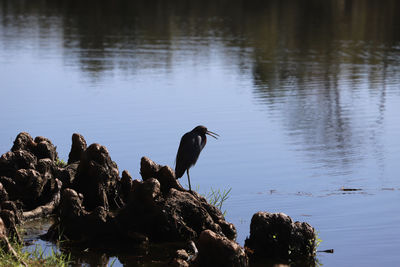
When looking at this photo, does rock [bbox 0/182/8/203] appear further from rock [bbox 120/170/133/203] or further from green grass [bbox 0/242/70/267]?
rock [bbox 120/170/133/203]

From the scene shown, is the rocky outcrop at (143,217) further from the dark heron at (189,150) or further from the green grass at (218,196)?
the green grass at (218,196)

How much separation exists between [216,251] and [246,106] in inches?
602

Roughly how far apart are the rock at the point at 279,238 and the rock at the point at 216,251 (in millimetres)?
978

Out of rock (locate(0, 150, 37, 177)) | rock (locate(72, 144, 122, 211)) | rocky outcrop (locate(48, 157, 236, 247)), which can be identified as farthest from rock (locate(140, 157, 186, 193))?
rock (locate(0, 150, 37, 177))

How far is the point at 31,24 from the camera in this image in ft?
174

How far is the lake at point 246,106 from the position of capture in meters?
14.5

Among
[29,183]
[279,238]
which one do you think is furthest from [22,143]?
[279,238]

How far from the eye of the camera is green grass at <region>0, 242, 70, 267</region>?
961 centimetres

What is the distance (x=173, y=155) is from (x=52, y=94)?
1018 cm

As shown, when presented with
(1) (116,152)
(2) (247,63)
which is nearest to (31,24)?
(2) (247,63)

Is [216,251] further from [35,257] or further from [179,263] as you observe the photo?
[35,257]

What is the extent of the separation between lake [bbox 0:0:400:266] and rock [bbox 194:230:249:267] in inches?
71.0

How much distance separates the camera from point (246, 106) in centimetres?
2508

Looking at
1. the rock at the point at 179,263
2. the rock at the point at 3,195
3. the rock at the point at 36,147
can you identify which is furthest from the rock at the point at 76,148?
the rock at the point at 179,263
